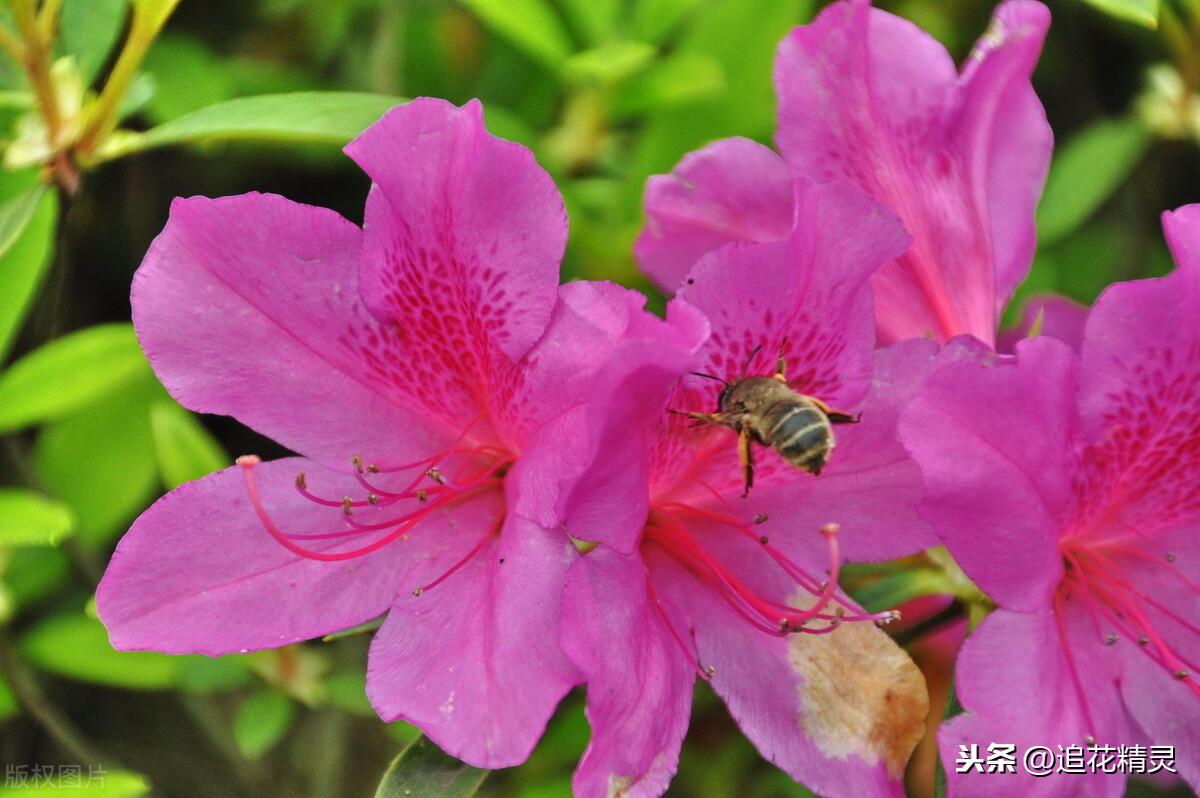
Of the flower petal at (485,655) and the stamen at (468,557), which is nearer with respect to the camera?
the flower petal at (485,655)

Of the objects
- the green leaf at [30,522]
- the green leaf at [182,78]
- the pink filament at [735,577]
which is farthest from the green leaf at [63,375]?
the pink filament at [735,577]

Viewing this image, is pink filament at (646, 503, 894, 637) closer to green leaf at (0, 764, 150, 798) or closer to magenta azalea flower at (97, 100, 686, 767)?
magenta azalea flower at (97, 100, 686, 767)

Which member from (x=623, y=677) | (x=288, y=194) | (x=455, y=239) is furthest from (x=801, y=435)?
(x=288, y=194)

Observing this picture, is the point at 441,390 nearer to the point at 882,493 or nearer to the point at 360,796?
the point at 882,493

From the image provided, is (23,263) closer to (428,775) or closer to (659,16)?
(428,775)

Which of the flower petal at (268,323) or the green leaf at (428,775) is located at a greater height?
the flower petal at (268,323)

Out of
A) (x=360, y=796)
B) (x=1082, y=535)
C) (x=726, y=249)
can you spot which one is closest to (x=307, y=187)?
(x=360, y=796)

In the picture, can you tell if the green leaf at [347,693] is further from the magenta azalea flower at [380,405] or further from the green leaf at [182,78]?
the green leaf at [182,78]

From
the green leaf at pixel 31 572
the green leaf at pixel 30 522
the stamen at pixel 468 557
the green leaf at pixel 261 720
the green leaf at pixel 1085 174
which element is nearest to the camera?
the stamen at pixel 468 557
